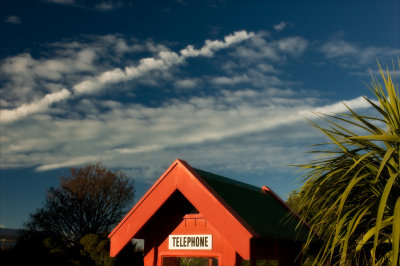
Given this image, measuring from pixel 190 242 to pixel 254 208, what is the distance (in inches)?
91.7

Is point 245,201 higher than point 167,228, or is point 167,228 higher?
point 245,201

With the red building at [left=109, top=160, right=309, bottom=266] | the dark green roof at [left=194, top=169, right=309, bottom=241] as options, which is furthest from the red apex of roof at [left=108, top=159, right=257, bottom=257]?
the dark green roof at [left=194, top=169, right=309, bottom=241]

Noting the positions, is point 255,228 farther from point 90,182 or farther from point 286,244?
point 90,182

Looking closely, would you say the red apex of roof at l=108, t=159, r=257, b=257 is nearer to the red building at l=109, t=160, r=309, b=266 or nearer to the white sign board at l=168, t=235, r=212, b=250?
the red building at l=109, t=160, r=309, b=266

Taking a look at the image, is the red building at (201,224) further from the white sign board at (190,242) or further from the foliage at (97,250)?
the foliage at (97,250)

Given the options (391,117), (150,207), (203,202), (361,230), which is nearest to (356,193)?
(361,230)

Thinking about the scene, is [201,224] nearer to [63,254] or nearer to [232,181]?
[232,181]

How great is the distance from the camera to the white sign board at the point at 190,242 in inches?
485

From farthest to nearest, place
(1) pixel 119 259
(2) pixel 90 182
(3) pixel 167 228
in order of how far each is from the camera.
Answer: (2) pixel 90 182 → (1) pixel 119 259 → (3) pixel 167 228

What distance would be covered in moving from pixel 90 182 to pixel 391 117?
4023 cm

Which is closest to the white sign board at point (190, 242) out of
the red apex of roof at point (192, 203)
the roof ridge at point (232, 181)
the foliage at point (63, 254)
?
the red apex of roof at point (192, 203)

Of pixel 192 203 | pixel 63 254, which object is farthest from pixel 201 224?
pixel 63 254

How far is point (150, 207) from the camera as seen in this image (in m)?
12.4

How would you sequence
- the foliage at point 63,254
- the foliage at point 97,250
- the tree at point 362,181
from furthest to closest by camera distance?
the foliage at point 97,250
the foliage at point 63,254
the tree at point 362,181
